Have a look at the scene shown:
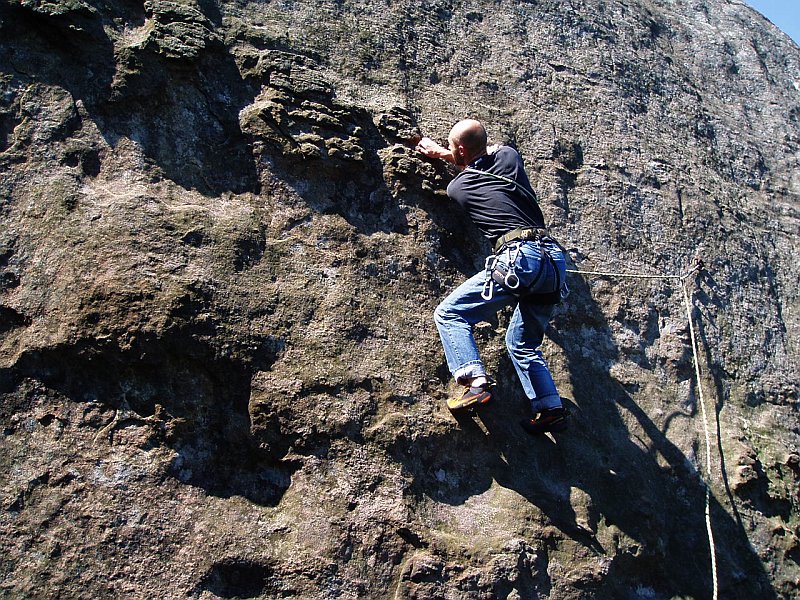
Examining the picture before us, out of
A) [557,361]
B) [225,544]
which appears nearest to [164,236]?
[225,544]

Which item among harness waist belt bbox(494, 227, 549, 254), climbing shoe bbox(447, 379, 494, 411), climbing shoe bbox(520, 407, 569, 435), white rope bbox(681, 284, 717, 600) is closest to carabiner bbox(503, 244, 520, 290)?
harness waist belt bbox(494, 227, 549, 254)

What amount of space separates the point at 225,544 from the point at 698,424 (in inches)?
131

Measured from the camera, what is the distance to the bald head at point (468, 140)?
15.9 feet

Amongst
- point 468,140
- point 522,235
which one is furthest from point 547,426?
point 468,140

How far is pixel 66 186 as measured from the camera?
4.34 meters

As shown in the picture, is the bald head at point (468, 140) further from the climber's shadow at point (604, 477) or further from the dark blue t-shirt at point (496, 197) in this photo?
the climber's shadow at point (604, 477)

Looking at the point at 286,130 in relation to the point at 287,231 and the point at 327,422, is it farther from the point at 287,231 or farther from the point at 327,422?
the point at 327,422

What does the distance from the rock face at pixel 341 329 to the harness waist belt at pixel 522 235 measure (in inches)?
21.7

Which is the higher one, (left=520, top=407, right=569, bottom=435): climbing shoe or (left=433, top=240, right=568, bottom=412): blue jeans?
(left=433, top=240, right=568, bottom=412): blue jeans

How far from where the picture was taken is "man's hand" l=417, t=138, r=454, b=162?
509 centimetres

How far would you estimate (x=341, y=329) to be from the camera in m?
4.54

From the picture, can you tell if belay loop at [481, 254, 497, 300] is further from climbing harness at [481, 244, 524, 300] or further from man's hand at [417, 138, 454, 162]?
man's hand at [417, 138, 454, 162]

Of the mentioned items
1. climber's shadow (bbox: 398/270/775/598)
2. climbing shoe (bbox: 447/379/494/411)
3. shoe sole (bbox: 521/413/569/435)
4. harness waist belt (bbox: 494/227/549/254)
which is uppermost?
harness waist belt (bbox: 494/227/549/254)

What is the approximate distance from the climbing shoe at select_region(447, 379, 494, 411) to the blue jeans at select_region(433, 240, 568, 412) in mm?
78
